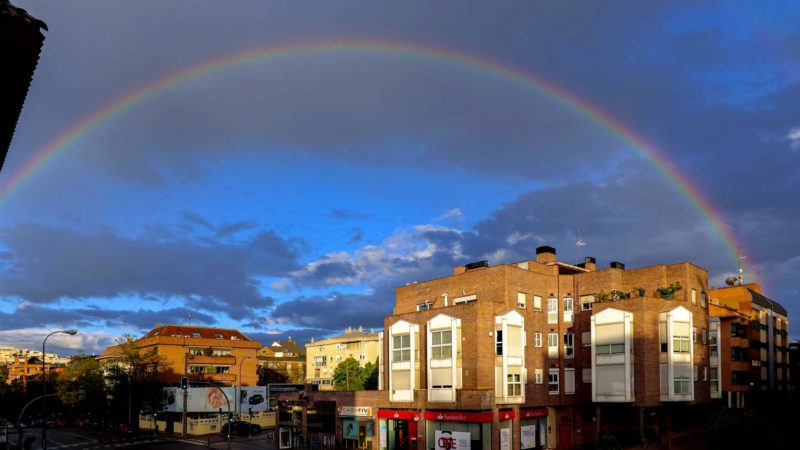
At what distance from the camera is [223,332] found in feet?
395

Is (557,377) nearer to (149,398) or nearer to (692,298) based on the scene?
(692,298)

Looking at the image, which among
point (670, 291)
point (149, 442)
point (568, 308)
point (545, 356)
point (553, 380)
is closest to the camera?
point (670, 291)

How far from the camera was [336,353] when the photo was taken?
460 feet

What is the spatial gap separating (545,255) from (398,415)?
72.5 feet

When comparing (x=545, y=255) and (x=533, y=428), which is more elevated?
(x=545, y=255)

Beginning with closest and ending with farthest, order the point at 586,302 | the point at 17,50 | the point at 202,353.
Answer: the point at 17,50 → the point at 586,302 → the point at 202,353

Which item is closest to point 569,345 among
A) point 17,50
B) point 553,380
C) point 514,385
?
point 553,380

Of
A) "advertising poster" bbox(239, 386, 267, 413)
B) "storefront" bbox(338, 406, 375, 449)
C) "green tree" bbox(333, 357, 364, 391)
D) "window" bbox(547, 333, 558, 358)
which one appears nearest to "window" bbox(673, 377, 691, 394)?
"window" bbox(547, 333, 558, 358)

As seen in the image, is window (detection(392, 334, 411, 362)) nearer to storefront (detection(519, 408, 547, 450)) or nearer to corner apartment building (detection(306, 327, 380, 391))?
storefront (detection(519, 408, 547, 450))

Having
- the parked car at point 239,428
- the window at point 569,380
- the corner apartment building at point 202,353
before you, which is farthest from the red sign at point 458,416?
the corner apartment building at point 202,353

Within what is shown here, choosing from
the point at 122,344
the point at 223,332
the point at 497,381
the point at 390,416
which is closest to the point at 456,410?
the point at 497,381

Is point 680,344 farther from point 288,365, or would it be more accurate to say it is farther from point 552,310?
point 288,365

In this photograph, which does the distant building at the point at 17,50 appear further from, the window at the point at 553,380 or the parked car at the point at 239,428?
the parked car at the point at 239,428

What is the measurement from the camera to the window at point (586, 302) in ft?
203
